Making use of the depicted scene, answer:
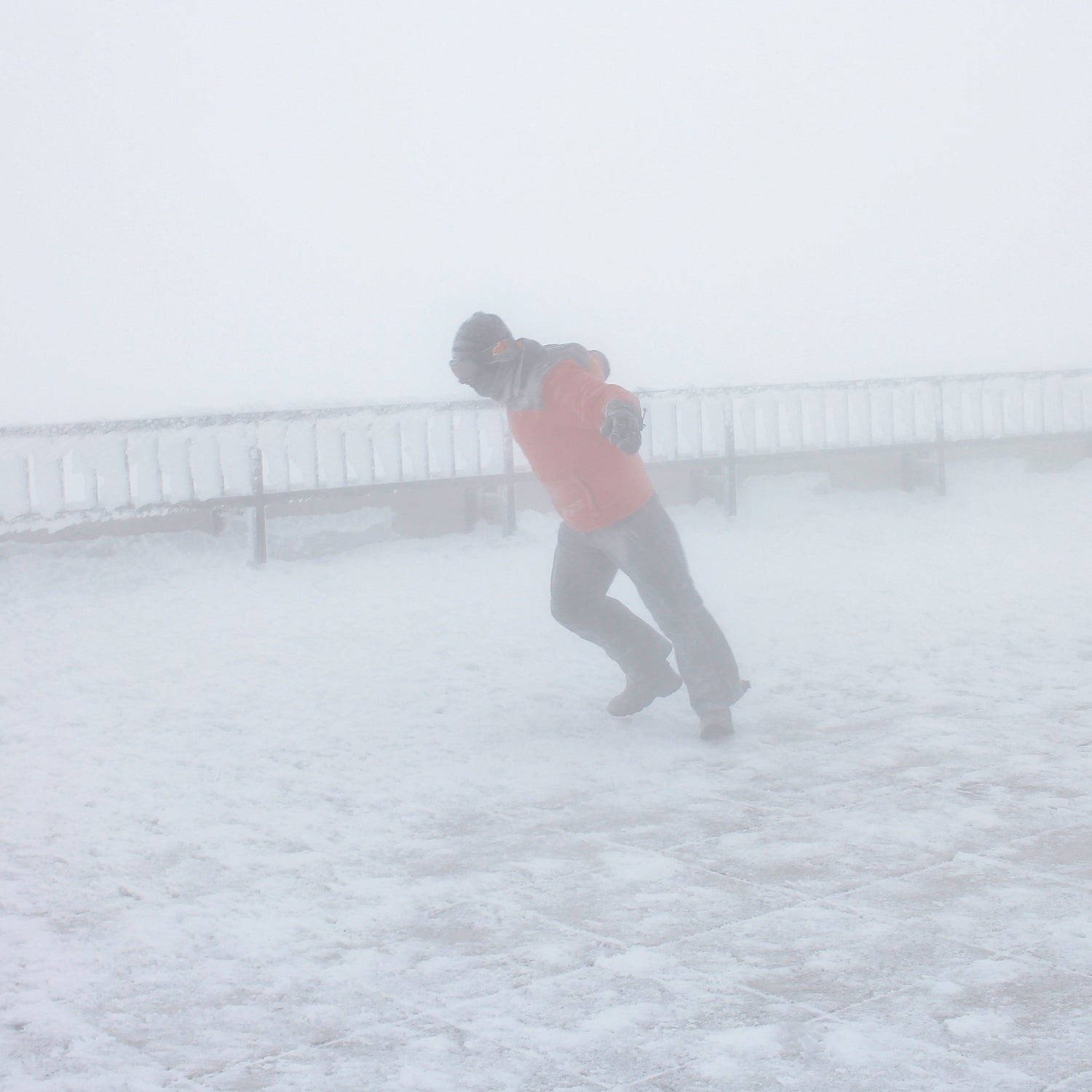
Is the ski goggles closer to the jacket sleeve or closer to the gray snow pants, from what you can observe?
the jacket sleeve

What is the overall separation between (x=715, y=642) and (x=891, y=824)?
1.55 m

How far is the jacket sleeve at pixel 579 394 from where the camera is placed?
17.0 ft

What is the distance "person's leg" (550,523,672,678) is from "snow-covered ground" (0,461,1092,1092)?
0.29 m

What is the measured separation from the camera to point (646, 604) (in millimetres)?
5512

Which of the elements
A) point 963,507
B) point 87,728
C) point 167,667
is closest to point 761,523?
point 963,507

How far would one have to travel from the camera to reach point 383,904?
366 cm

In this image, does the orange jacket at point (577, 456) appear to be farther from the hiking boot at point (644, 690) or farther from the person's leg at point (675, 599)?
the hiking boot at point (644, 690)

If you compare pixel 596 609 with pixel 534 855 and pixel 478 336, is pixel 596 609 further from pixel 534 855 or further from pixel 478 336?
pixel 534 855

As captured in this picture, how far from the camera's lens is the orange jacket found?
5.40 m

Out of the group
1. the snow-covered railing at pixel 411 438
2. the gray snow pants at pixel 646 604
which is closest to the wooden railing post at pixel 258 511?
the snow-covered railing at pixel 411 438

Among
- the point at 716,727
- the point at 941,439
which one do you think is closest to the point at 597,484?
the point at 716,727

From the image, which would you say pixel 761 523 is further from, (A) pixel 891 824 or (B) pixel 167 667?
(A) pixel 891 824

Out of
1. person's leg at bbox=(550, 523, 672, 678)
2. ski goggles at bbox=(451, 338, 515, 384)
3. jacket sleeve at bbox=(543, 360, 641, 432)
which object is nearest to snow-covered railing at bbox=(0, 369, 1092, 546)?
person's leg at bbox=(550, 523, 672, 678)

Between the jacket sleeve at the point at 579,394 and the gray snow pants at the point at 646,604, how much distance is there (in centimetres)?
49
